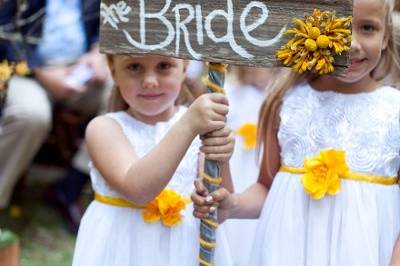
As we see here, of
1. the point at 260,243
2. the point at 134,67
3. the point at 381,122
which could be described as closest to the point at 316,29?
the point at 381,122

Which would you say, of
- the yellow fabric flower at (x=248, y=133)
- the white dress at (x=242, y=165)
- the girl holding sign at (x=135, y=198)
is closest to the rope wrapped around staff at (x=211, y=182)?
the girl holding sign at (x=135, y=198)

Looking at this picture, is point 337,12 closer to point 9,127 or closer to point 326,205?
point 326,205

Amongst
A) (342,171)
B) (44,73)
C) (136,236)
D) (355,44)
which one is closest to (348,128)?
(342,171)

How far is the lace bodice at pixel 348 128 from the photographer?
2178 mm

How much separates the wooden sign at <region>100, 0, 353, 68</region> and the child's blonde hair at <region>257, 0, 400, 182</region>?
48 centimetres

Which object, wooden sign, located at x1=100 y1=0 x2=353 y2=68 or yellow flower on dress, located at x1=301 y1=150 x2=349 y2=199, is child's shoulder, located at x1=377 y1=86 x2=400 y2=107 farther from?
wooden sign, located at x1=100 y1=0 x2=353 y2=68

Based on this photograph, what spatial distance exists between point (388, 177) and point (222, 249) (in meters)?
0.54

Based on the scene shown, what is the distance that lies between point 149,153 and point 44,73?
220 cm

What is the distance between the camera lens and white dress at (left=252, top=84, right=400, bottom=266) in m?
2.16

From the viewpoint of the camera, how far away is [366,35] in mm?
2143

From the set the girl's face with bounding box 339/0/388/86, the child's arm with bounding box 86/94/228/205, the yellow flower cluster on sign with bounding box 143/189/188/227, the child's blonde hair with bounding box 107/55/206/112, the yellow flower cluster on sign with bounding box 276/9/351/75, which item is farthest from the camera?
the child's blonde hair with bounding box 107/55/206/112

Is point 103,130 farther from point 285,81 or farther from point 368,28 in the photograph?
point 368,28

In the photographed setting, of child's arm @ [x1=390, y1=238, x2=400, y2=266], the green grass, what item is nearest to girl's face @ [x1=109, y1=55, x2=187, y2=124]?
child's arm @ [x1=390, y1=238, x2=400, y2=266]

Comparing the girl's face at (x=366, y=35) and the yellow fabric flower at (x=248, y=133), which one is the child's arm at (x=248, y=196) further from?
the yellow fabric flower at (x=248, y=133)
